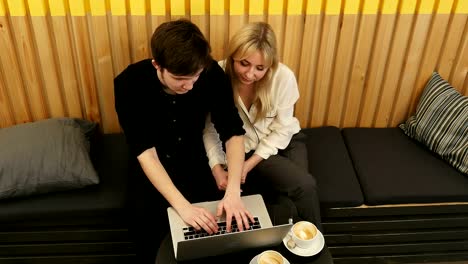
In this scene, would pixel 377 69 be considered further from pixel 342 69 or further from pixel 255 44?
pixel 255 44

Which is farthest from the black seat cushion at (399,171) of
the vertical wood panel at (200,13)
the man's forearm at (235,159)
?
the vertical wood panel at (200,13)

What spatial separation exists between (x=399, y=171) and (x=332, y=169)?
0.32 meters

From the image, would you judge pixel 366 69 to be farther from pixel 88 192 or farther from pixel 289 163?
pixel 88 192

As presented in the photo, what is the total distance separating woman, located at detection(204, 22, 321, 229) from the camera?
1710 millimetres

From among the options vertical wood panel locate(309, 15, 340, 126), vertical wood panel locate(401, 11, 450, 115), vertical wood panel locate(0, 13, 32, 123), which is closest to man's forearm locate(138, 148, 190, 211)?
vertical wood panel locate(0, 13, 32, 123)

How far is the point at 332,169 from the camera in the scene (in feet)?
6.64

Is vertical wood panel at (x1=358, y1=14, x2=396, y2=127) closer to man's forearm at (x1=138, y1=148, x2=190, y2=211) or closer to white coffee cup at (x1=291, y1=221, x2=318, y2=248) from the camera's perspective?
white coffee cup at (x1=291, y1=221, x2=318, y2=248)

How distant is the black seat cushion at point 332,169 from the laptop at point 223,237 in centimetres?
45

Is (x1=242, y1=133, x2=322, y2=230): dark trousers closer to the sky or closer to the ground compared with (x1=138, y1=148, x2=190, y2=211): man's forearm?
closer to the ground

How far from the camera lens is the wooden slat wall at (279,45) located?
1936 mm

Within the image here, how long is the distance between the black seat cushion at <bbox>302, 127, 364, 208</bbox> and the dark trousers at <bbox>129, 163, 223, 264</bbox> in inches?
19.4

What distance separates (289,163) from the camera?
75.5 inches

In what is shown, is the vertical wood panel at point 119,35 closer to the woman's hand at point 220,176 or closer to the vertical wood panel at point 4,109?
the vertical wood panel at point 4,109

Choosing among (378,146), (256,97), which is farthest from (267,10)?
(378,146)
